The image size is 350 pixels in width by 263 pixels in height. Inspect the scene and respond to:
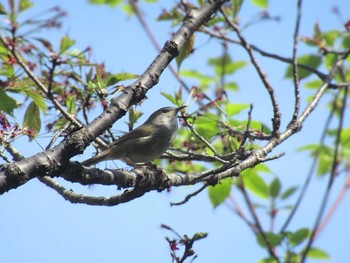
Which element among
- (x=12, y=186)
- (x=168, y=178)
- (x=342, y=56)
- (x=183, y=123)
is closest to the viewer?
(x=12, y=186)

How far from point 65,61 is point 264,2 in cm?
304

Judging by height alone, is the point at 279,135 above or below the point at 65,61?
below

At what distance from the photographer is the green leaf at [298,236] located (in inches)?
234

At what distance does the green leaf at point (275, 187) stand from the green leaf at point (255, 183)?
0.11 metres

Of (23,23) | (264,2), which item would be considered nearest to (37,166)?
(23,23)

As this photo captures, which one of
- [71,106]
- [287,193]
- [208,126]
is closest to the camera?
[71,106]

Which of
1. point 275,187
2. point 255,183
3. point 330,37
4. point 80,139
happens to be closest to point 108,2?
point 330,37

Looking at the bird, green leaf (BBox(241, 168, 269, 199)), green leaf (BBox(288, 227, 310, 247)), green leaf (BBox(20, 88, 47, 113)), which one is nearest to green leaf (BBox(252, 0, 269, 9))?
the bird

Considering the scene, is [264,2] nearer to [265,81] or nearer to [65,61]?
[265,81]

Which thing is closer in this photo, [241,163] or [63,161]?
[63,161]

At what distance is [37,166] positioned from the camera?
2928 mm

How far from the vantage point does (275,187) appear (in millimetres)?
6680

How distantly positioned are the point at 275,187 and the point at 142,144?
6.11 feet

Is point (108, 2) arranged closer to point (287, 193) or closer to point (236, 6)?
point (236, 6)
